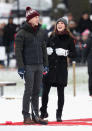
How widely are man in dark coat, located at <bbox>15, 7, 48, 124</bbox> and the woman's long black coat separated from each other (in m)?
0.43

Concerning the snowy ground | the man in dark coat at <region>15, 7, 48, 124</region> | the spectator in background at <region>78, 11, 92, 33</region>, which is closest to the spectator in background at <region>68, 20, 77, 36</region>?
the spectator in background at <region>78, 11, 92, 33</region>

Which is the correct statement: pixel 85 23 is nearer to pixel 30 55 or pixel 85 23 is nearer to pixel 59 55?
pixel 59 55

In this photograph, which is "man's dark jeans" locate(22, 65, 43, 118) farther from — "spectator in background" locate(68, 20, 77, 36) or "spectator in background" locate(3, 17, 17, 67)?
"spectator in background" locate(68, 20, 77, 36)

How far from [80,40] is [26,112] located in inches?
645

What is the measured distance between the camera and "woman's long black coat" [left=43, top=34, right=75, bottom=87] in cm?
1127

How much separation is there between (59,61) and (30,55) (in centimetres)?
81

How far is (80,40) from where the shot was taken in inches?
1064

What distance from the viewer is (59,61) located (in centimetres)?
1126

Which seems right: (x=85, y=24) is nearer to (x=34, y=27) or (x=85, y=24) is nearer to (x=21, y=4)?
(x=21, y=4)

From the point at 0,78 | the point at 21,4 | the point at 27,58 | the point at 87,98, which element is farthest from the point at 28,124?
the point at 21,4

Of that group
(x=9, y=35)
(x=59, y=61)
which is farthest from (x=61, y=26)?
(x=9, y=35)

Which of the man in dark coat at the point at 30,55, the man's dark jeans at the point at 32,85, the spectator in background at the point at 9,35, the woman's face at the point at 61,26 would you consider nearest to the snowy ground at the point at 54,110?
the man's dark jeans at the point at 32,85

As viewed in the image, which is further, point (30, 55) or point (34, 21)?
point (34, 21)

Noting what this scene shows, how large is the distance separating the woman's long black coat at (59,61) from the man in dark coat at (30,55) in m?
0.43
